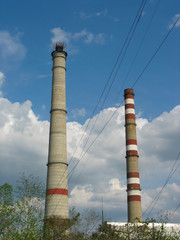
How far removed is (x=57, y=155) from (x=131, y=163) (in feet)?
30.4

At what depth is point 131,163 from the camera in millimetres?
35906

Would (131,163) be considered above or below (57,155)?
below

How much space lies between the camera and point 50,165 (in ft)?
105

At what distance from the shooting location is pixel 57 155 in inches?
1267

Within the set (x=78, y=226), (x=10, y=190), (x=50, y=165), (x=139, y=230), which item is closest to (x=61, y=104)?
(x=50, y=165)

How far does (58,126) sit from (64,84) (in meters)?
5.66

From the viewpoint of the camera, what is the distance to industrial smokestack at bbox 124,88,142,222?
34188mm

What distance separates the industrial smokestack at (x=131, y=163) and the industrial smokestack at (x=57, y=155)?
25.2 ft

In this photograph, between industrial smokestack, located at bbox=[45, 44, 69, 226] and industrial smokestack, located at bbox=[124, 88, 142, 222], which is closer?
industrial smokestack, located at bbox=[45, 44, 69, 226]

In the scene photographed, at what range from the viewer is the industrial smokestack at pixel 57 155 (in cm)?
3058

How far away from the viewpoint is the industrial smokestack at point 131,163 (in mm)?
34188

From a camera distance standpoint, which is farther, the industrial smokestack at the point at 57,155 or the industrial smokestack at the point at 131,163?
the industrial smokestack at the point at 131,163

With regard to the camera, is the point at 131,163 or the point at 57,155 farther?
the point at 131,163

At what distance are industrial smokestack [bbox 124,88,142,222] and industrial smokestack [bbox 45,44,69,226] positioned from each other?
7.70 m
